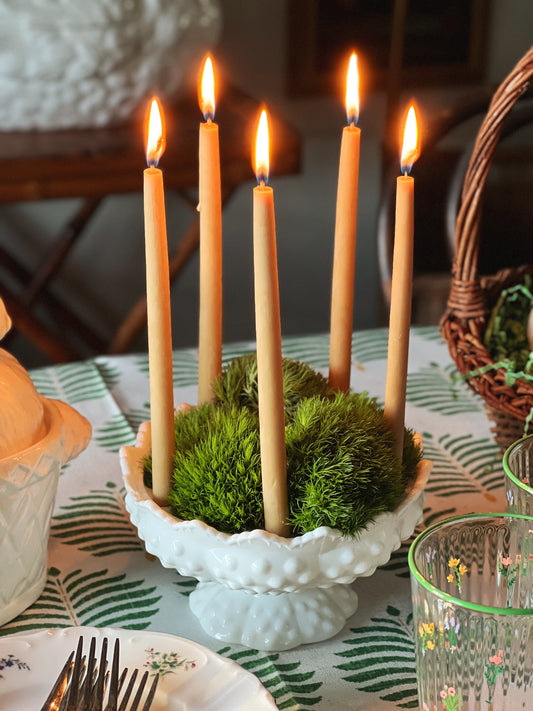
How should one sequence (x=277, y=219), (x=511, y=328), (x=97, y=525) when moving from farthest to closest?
(x=277, y=219)
(x=511, y=328)
(x=97, y=525)

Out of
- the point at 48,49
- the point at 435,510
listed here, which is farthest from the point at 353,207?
the point at 48,49

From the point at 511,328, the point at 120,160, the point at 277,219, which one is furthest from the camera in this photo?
the point at 277,219

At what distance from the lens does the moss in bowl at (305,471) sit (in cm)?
43

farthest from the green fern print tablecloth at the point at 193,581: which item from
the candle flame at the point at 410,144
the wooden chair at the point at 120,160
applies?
the wooden chair at the point at 120,160

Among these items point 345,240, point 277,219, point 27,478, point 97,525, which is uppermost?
point 345,240

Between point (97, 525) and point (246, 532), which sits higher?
point (246, 532)

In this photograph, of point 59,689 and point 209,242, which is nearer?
point 59,689

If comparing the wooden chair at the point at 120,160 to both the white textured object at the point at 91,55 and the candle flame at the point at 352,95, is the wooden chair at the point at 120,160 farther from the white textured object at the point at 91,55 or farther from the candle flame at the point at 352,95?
the candle flame at the point at 352,95

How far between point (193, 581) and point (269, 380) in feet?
0.60

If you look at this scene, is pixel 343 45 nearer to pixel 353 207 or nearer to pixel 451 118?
pixel 451 118

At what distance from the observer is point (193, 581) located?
0.54 metres

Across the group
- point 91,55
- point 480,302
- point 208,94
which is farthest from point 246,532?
point 91,55

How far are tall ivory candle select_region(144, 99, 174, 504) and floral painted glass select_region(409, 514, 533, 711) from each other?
0.15m

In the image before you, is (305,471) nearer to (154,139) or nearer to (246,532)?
(246,532)
